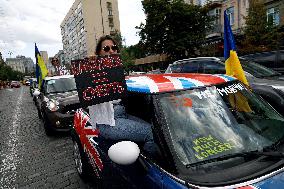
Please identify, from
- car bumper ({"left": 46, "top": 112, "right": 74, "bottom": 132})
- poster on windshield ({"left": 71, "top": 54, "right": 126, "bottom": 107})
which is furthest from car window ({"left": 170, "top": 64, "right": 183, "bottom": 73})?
poster on windshield ({"left": 71, "top": 54, "right": 126, "bottom": 107})

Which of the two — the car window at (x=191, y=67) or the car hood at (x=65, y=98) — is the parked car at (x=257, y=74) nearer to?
the car window at (x=191, y=67)

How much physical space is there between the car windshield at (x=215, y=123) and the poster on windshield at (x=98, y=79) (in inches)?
17.4

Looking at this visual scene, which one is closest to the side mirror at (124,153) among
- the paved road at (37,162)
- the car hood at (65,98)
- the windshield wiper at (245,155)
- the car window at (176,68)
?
the windshield wiper at (245,155)

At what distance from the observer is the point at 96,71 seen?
105 inches

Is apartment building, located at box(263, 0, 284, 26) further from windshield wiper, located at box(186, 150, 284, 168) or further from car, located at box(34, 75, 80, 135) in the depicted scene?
windshield wiper, located at box(186, 150, 284, 168)

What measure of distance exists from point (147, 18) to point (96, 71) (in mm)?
24334

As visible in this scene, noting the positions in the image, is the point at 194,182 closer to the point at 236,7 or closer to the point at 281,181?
the point at 281,181

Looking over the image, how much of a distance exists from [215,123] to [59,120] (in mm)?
5908

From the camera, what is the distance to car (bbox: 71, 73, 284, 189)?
2.06 meters

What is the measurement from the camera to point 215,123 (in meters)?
2.53

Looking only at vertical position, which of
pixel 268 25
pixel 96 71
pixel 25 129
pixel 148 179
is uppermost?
pixel 268 25

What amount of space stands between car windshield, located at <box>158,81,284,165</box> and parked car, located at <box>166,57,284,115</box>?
12.2ft

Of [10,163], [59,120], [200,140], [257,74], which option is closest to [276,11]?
[257,74]

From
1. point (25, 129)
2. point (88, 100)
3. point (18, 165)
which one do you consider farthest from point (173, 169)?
point (25, 129)
